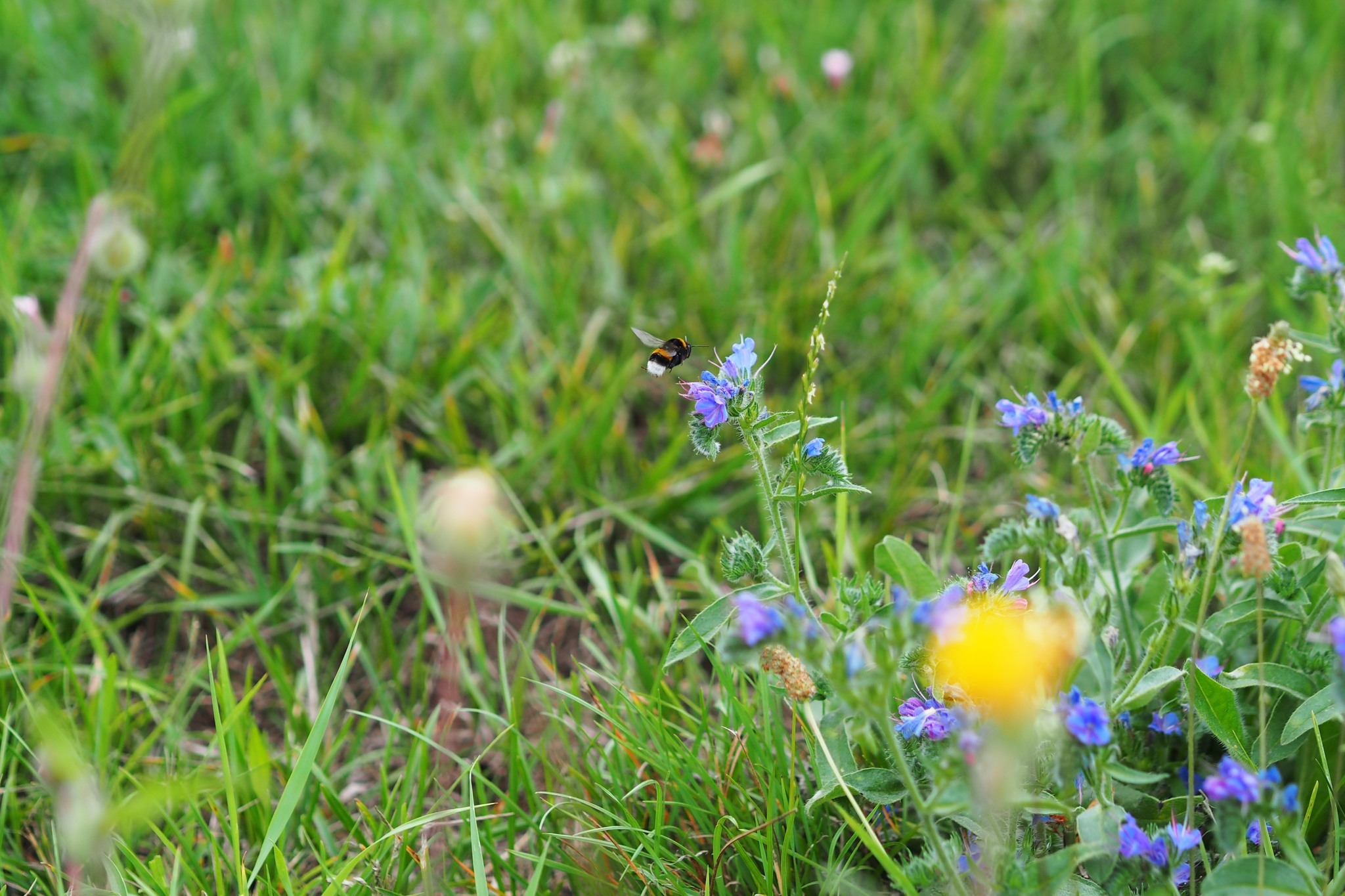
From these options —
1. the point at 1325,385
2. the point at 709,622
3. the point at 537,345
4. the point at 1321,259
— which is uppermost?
the point at 537,345

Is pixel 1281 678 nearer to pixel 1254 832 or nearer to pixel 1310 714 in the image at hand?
pixel 1310 714

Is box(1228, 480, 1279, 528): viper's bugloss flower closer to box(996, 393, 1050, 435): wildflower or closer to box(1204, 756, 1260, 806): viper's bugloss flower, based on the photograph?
box(996, 393, 1050, 435): wildflower

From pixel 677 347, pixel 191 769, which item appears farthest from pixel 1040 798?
pixel 191 769

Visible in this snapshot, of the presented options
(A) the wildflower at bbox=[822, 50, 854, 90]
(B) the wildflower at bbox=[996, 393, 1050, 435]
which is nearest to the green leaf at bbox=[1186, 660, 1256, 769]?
(B) the wildflower at bbox=[996, 393, 1050, 435]

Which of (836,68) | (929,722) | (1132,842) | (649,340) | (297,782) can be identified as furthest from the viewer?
(836,68)

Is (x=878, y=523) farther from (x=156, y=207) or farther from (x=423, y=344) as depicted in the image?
(x=156, y=207)

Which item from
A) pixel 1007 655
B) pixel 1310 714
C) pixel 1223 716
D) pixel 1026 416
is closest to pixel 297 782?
pixel 1007 655

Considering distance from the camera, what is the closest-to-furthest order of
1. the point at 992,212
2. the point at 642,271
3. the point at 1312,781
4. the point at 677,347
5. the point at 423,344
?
the point at 1312,781, the point at 677,347, the point at 423,344, the point at 642,271, the point at 992,212
